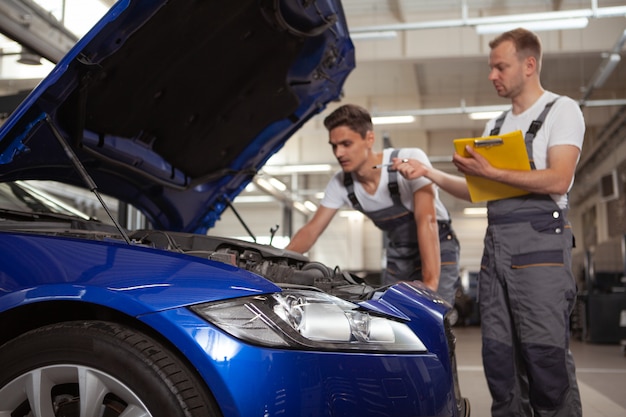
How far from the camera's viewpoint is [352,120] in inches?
112

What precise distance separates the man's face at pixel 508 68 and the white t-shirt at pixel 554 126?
0.10 m

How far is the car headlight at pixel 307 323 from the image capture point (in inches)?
56.4

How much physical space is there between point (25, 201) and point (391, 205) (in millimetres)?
1543

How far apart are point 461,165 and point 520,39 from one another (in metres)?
0.52

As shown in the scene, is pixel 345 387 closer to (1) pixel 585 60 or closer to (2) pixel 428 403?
(2) pixel 428 403

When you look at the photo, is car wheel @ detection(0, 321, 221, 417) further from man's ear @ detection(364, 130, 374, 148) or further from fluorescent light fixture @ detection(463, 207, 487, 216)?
fluorescent light fixture @ detection(463, 207, 487, 216)

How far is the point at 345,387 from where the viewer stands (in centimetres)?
144

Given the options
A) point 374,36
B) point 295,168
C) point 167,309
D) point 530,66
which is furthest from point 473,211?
point 167,309

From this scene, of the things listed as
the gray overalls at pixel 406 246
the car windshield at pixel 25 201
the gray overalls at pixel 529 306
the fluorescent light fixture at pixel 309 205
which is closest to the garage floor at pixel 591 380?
the gray overalls at pixel 406 246

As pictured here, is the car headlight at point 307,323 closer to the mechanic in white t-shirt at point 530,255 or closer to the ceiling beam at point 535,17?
the mechanic in white t-shirt at point 530,255

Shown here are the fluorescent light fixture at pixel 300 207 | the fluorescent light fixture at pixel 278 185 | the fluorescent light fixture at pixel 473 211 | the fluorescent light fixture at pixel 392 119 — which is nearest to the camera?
the fluorescent light fixture at pixel 392 119

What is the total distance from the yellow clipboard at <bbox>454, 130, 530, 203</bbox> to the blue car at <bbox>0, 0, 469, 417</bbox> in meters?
0.64

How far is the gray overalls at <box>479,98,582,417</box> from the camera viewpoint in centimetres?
233

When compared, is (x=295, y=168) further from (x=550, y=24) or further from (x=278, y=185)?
(x=550, y=24)
